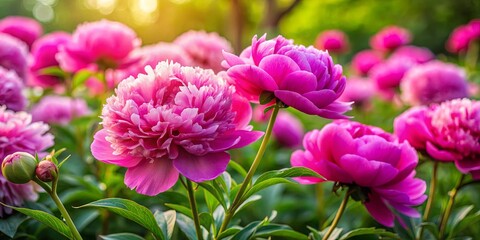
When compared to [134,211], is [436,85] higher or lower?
lower

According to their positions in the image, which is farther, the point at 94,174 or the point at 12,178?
the point at 94,174

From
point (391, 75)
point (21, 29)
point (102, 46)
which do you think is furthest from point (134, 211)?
point (391, 75)

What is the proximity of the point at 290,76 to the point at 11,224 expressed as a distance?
21.3 inches

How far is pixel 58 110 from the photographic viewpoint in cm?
192

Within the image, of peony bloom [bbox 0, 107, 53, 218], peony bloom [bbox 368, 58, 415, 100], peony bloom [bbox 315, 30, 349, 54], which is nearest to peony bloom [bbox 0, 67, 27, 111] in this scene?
peony bloom [bbox 0, 107, 53, 218]

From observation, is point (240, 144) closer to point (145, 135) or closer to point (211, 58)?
point (145, 135)

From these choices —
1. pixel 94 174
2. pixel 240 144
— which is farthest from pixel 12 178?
pixel 94 174

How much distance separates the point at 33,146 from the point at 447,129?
2.49ft

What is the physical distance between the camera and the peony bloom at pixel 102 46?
1.46 metres

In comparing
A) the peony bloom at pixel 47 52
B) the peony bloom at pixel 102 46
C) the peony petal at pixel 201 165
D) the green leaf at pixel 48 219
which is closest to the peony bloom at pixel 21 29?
the peony bloom at pixel 47 52

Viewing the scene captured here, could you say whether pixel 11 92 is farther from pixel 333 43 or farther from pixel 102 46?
pixel 333 43

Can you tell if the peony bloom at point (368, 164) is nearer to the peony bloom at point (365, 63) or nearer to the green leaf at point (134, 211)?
the green leaf at point (134, 211)

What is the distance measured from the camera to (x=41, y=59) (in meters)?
1.77

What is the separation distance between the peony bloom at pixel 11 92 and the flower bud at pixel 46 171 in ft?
1.51
